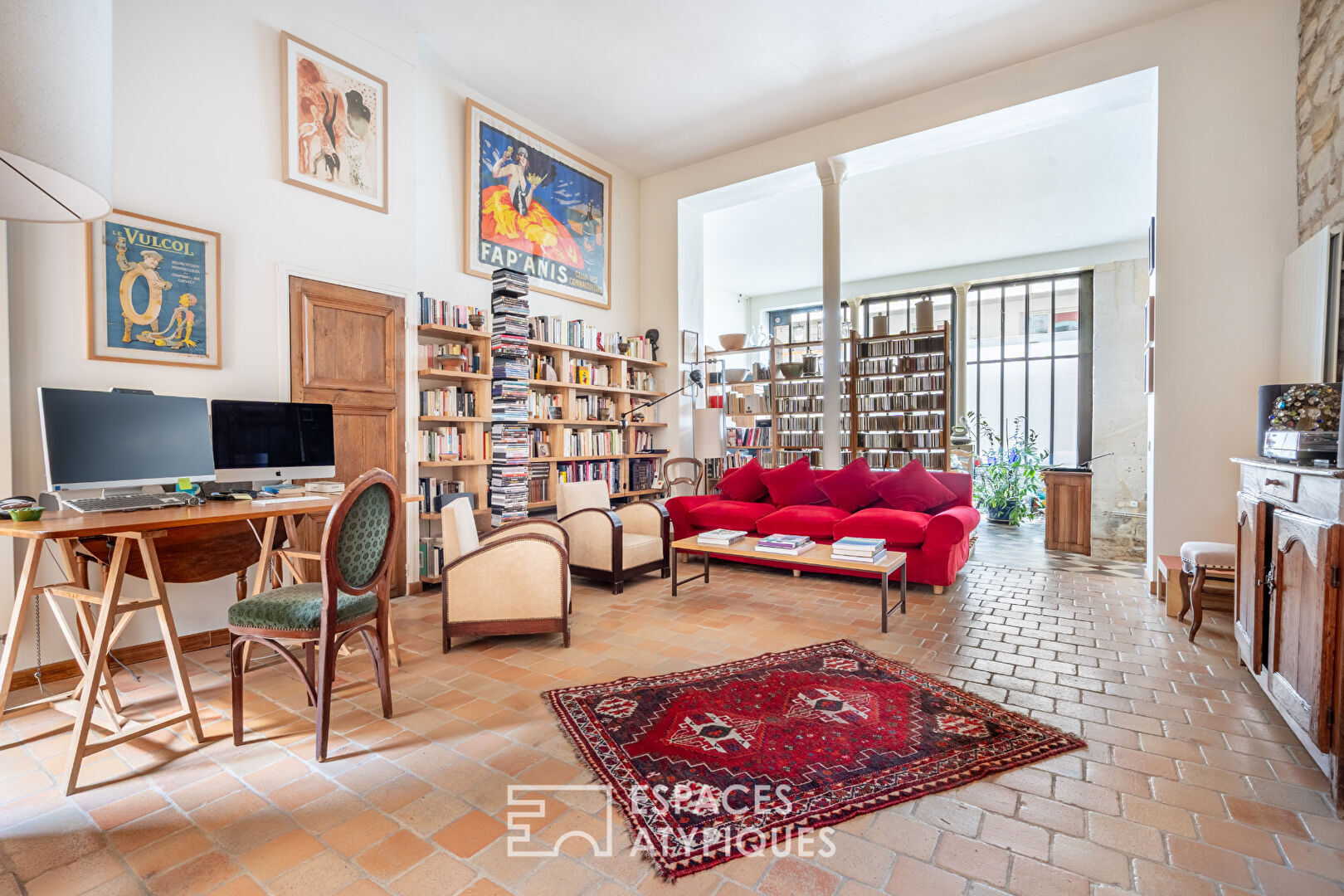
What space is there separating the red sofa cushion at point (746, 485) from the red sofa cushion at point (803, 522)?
610 mm

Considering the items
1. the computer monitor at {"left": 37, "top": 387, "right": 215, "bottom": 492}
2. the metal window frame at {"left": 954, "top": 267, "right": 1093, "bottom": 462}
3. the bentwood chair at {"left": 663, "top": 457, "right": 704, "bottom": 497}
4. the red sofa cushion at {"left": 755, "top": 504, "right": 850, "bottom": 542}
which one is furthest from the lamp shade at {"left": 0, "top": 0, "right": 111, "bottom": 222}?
the metal window frame at {"left": 954, "top": 267, "right": 1093, "bottom": 462}

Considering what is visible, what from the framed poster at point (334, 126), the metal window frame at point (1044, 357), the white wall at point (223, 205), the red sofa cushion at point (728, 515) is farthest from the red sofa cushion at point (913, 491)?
the metal window frame at point (1044, 357)

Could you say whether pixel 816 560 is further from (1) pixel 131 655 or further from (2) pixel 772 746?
(1) pixel 131 655

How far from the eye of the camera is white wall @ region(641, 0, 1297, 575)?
13.8ft

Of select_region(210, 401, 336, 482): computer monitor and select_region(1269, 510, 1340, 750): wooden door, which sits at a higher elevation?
select_region(210, 401, 336, 482): computer monitor

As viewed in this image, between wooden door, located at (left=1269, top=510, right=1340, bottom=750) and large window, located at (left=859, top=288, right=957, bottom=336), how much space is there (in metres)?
8.98

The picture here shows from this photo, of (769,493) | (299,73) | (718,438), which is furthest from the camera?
(718,438)

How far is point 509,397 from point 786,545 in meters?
2.26

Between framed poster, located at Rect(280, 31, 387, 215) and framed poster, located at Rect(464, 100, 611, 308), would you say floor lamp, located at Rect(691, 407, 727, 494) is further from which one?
framed poster, located at Rect(280, 31, 387, 215)

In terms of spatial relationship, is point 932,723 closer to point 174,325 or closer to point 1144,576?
point 1144,576

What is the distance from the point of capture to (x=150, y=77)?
3344mm

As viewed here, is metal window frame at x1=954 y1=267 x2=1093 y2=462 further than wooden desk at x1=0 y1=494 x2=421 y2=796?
Yes

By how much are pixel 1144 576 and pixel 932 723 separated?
4.05 metres

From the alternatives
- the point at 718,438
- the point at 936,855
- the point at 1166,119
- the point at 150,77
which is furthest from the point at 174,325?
the point at 1166,119
